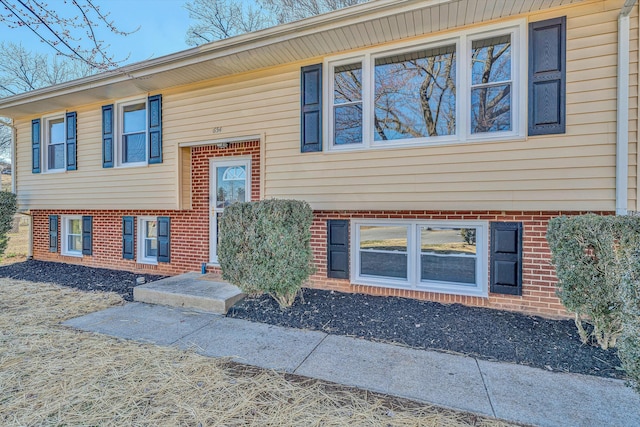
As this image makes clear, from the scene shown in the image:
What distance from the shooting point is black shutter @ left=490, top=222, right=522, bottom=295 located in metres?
3.99

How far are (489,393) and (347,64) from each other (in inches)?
170

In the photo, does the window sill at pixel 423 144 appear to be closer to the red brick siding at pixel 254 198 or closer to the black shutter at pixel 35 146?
the red brick siding at pixel 254 198

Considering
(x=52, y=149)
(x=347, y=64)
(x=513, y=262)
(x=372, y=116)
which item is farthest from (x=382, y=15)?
(x=52, y=149)

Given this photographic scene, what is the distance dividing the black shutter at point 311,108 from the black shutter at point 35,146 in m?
6.78

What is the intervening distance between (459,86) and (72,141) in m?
7.79

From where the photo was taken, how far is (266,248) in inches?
155

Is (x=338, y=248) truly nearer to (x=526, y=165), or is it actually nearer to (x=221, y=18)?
(x=526, y=165)

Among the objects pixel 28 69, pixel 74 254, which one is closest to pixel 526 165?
pixel 74 254

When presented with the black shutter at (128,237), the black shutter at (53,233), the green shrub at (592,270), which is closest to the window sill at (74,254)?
the black shutter at (53,233)

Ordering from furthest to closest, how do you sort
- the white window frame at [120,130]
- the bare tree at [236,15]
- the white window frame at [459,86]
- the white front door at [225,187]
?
1. the bare tree at [236,15]
2. the white window frame at [120,130]
3. the white front door at [225,187]
4. the white window frame at [459,86]

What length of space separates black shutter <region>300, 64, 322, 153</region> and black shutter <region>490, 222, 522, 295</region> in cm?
274

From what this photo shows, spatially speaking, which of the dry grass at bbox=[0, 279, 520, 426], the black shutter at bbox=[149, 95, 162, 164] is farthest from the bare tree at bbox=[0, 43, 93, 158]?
the dry grass at bbox=[0, 279, 520, 426]

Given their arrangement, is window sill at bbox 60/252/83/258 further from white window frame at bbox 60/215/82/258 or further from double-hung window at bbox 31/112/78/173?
double-hung window at bbox 31/112/78/173

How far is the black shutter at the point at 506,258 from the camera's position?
3988 mm
